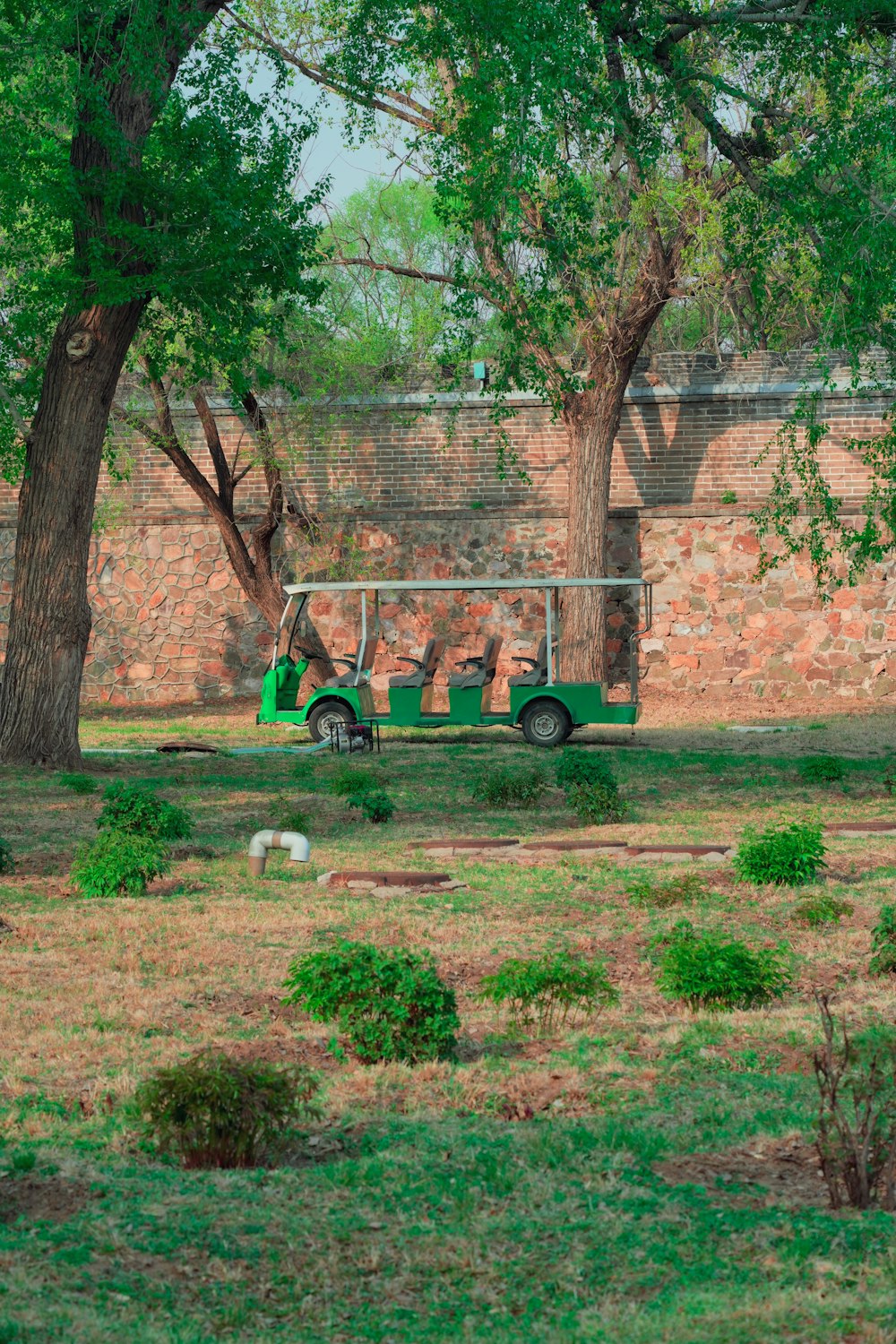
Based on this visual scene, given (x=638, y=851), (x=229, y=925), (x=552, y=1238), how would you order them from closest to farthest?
1. (x=552, y=1238)
2. (x=229, y=925)
3. (x=638, y=851)

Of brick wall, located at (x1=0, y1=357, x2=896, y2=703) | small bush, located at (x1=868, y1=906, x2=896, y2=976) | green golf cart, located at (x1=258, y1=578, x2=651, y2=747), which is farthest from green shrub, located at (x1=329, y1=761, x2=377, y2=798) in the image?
brick wall, located at (x1=0, y1=357, x2=896, y2=703)

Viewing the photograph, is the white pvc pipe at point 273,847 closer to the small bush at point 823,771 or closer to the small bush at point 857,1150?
the small bush at point 857,1150

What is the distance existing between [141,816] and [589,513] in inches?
459

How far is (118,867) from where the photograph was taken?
829cm

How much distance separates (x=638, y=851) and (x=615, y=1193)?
554 cm

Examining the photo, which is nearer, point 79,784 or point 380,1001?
point 380,1001

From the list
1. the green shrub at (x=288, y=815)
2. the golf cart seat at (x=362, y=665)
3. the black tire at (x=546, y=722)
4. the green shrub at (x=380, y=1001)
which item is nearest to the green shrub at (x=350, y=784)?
the green shrub at (x=288, y=815)

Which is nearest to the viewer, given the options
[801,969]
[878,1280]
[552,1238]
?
[878,1280]

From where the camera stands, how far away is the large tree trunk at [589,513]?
787 inches

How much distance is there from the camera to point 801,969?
6.73 m

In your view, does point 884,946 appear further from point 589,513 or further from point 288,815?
point 589,513

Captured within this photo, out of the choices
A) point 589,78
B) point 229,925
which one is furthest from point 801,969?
point 589,78

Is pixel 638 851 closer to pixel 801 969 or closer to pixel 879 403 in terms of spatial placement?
pixel 801 969

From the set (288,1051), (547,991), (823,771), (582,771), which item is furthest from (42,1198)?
(823,771)
